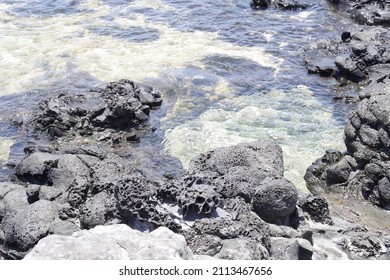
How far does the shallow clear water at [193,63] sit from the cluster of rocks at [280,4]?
2.03ft

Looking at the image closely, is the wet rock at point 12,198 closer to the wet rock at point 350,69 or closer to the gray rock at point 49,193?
the gray rock at point 49,193

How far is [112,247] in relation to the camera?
314 inches

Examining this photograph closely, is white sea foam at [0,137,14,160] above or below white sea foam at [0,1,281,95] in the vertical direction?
below

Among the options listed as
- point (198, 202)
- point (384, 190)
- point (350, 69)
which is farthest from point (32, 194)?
point (350, 69)

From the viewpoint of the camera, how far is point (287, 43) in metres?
32.8

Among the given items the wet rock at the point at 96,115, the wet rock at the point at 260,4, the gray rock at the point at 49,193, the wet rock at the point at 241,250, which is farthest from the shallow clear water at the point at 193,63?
the wet rock at the point at 241,250

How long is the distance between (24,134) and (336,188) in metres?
13.6

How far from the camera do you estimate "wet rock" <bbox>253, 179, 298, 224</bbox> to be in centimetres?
1445

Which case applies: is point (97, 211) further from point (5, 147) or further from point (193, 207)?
point (5, 147)

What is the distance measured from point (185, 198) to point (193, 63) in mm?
17122

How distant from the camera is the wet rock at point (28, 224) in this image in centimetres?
1360

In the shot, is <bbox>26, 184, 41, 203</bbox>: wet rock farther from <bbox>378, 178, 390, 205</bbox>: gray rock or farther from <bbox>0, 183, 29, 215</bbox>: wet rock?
<bbox>378, 178, 390, 205</bbox>: gray rock

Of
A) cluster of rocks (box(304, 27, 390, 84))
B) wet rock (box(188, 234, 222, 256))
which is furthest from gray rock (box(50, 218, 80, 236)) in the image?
cluster of rocks (box(304, 27, 390, 84))

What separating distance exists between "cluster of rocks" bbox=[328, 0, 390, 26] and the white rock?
31.3 metres
